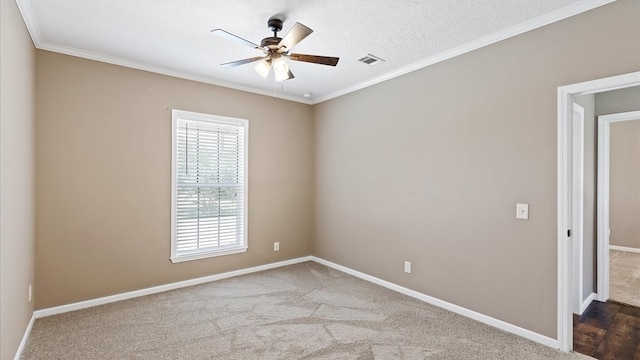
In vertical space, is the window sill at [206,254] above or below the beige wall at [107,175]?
below

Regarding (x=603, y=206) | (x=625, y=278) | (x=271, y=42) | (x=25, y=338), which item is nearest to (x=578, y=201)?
(x=603, y=206)

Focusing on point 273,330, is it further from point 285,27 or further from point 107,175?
point 285,27

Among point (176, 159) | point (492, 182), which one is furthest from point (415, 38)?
point (176, 159)

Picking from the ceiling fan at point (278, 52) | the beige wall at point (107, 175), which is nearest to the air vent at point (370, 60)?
the ceiling fan at point (278, 52)

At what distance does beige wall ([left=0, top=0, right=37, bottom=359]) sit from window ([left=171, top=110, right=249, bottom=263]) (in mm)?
1323

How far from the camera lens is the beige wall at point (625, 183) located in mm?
5566

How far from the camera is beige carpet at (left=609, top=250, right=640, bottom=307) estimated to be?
138 inches

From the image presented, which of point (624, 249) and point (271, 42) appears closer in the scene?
point (271, 42)

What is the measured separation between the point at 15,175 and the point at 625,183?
845 cm

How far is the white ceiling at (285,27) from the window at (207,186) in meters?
0.81

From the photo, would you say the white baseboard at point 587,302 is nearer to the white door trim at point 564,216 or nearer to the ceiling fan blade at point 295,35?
the white door trim at point 564,216

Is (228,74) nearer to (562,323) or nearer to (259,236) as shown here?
(259,236)

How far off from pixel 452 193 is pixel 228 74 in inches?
118

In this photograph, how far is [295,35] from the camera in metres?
2.26
